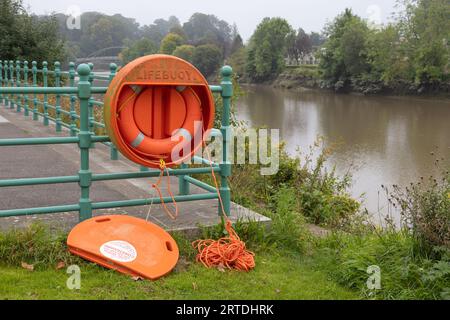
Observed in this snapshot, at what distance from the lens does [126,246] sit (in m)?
3.69

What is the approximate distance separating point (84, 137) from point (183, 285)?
122 centimetres

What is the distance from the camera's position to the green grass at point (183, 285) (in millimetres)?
3246

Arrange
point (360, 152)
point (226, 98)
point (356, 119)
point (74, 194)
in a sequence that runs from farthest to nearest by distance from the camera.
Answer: point (356, 119), point (360, 152), point (74, 194), point (226, 98)

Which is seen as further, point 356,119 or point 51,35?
point 356,119

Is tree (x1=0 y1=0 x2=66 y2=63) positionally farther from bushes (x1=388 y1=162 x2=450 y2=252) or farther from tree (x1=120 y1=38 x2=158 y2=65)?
bushes (x1=388 y1=162 x2=450 y2=252)

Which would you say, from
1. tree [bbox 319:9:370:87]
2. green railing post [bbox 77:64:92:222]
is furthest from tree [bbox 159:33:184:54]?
green railing post [bbox 77:64:92:222]

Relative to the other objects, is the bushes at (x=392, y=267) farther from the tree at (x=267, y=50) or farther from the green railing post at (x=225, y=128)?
the tree at (x=267, y=50)

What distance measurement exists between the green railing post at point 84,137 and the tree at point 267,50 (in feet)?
209

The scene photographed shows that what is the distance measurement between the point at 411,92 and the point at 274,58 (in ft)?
94.5

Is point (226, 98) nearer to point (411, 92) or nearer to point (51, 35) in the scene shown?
point (51, 35)

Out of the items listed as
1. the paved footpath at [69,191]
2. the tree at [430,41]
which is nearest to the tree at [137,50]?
the tree at [430,41]

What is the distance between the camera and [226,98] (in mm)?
4461

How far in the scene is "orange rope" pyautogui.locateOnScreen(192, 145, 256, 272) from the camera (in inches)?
150
